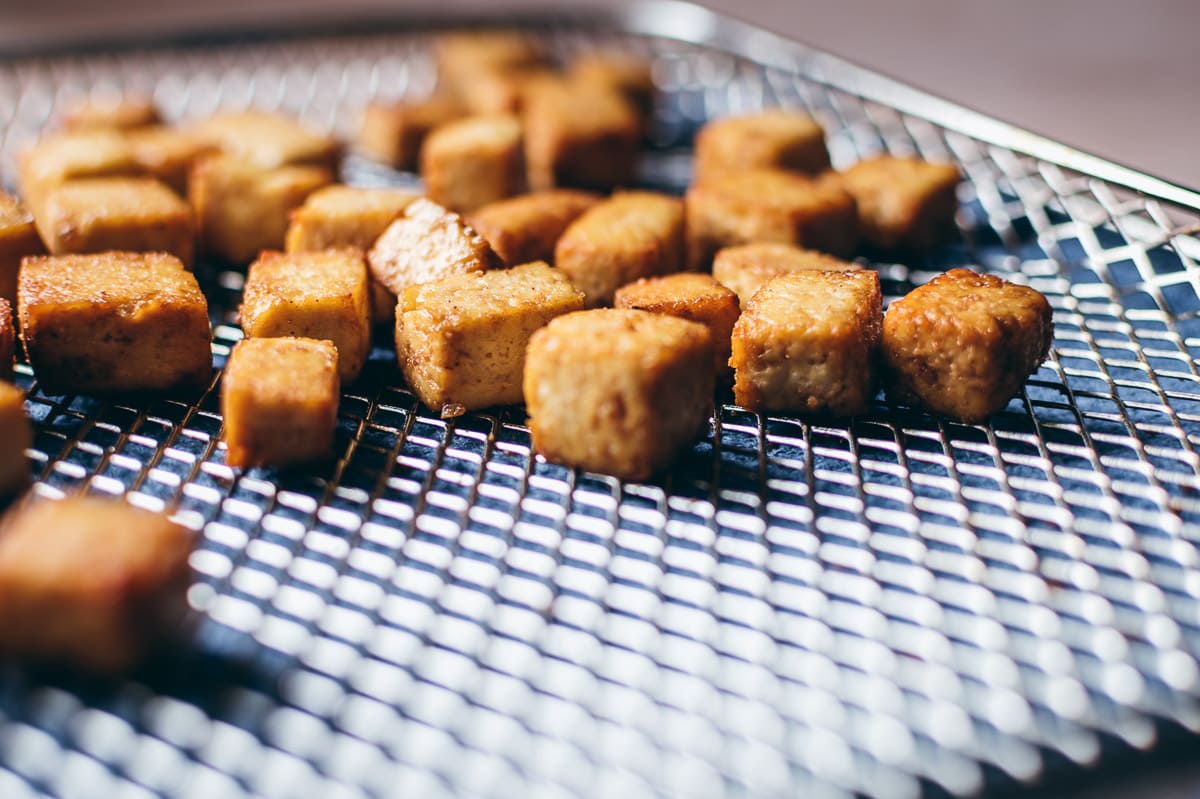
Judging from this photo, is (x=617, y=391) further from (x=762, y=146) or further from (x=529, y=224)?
(x=762, y=146)

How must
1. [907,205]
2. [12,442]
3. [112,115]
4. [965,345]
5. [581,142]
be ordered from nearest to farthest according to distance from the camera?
[12,442] → [965,345] → [907,205] → [581,142] → [112,115]

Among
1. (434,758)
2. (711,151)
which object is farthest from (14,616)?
(711,151)

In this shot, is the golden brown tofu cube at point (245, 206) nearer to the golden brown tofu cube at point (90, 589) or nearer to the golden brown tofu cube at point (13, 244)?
the golden brown tofu cube at point (13, 244)

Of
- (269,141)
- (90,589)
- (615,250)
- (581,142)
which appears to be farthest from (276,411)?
(581,142)

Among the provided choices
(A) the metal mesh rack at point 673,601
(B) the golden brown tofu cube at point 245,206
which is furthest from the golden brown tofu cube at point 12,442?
(B) the golden brown tofu cube at point 245,206

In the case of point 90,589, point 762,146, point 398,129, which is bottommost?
point 398,129
